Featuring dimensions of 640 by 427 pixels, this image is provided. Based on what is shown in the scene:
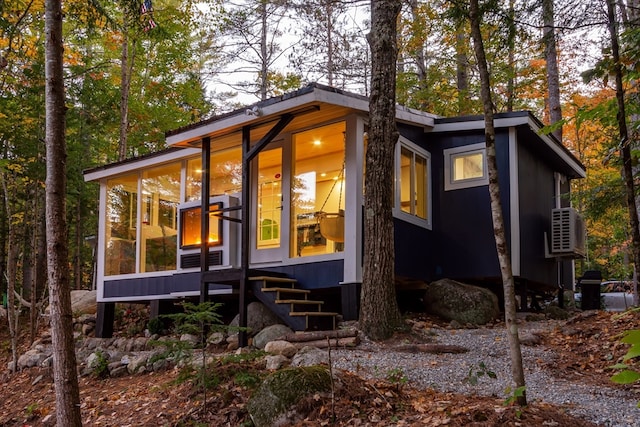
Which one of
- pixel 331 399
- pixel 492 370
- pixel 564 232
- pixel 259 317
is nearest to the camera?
pixel 331 399

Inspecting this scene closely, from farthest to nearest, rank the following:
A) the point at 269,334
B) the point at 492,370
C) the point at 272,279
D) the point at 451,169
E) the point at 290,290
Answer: the point at 451,169 < the point at 272,279 < the point at 290,290 < the point at 269,334 < the point at 492,370

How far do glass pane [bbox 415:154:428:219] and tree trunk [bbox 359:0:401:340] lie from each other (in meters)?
2.44

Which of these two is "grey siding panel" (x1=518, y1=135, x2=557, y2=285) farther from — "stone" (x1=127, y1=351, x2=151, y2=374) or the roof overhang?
"stone" (x1=127, y1=351, x2=151, y2=374)

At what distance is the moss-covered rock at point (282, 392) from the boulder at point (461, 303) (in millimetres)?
Answer: 4162

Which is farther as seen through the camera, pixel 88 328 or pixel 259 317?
pixel 88 328

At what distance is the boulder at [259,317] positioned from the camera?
8.64 metres

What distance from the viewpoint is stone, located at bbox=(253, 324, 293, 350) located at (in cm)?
772

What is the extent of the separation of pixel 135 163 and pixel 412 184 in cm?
499

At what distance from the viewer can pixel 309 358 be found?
589cm

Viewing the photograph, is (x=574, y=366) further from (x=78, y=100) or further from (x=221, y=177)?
(x=78, y=100)

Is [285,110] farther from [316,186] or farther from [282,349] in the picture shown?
[282,349]

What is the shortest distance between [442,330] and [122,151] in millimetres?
9688

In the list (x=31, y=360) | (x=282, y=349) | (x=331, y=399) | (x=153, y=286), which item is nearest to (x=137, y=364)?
(x=282, y=349)

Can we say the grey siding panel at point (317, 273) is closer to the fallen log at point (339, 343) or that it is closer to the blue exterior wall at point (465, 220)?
the fallen log at point (339, 343)
